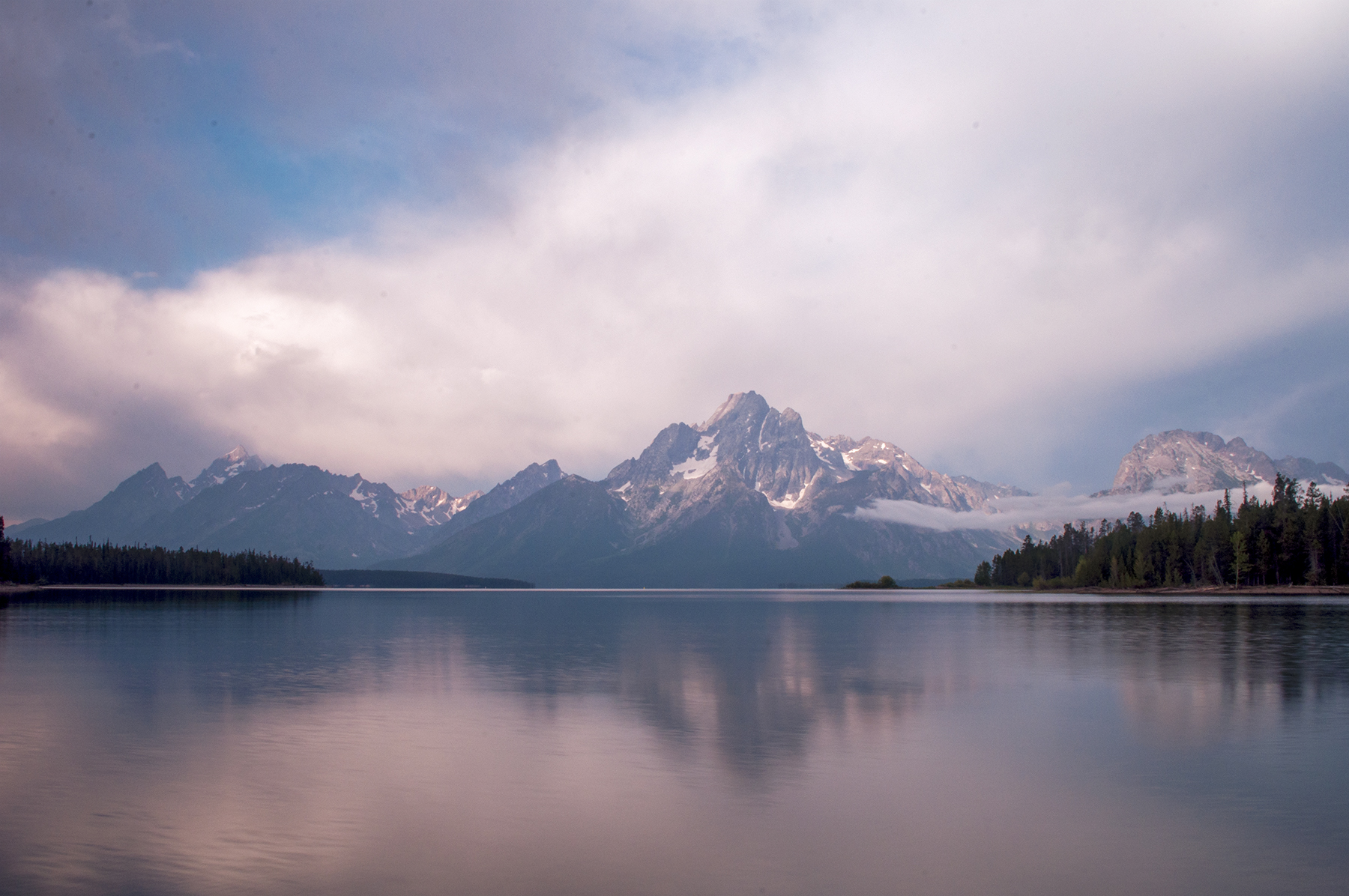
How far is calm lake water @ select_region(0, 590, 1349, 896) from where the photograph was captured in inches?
741

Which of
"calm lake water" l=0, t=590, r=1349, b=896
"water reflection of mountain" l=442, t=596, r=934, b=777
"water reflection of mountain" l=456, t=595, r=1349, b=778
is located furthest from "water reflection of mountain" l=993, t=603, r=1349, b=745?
"water reflection of mountain" l=442, t=596, r=934, b=777

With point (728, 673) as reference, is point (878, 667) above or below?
below

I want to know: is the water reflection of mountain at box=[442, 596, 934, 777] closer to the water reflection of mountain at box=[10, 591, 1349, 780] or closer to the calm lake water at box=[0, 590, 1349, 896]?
the water reflection of mountain at box=[10, 591, 1349, 780]

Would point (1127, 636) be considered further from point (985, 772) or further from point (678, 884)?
point (678, 884)

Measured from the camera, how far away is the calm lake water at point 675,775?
18828mm

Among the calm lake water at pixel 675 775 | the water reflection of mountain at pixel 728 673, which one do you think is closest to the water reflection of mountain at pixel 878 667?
the water reflection of mountain at pixel 728 673

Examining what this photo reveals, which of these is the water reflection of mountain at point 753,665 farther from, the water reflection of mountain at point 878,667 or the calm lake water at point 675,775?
the calm lake water at point 675,775

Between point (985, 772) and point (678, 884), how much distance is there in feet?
47.5

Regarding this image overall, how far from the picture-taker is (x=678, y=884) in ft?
58.5

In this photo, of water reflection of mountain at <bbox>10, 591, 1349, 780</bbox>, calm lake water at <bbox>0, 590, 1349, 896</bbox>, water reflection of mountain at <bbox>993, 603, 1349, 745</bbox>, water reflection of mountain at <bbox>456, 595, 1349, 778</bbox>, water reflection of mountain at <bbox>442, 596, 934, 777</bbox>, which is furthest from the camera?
water reflection of mountain at <bbox>993, 603, 1349, 745</bbox>

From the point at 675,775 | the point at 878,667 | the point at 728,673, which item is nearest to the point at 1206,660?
the point at 878,667

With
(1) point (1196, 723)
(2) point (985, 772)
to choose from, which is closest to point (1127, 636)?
(1) point (1196, 723)

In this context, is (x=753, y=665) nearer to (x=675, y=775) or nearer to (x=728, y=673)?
(x=728, y=673)

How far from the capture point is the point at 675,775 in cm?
2769
